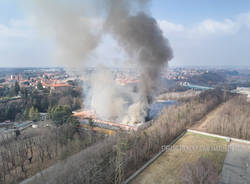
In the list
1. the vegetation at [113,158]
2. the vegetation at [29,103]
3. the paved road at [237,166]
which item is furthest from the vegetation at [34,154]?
the paved road at [237,166]

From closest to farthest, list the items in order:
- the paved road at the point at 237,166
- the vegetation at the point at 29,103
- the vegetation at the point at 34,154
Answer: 1. the paved road at the point at 237,166
2. the vegetation at the point at 34,154
3. the vegetation at the point at 29,103

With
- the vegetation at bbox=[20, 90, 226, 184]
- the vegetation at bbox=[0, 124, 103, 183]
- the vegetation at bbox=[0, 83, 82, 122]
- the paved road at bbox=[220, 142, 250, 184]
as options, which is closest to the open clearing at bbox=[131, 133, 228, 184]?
the paved road at bbox=[220, 142, 250, 184]

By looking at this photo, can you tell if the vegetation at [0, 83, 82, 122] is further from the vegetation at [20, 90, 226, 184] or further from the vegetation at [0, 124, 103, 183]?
the vegetation at [20, 90, 226, 184]

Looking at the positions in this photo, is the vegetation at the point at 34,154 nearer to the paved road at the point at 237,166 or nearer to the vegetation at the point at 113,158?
the vegetation at the point at 113,158

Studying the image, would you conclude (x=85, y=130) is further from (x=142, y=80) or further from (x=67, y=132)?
(x=142, y=80)

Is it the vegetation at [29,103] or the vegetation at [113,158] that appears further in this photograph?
the vegetation at [29,103]

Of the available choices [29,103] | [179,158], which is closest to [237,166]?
[179,158]

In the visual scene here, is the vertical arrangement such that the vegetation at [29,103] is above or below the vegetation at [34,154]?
above
